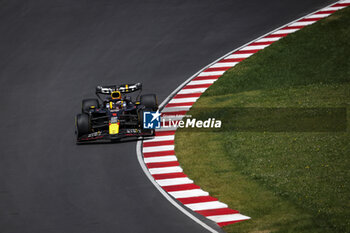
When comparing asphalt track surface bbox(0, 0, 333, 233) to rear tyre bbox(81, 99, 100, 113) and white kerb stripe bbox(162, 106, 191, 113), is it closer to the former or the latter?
rear tyre bbox(81, 99, 100, 113)

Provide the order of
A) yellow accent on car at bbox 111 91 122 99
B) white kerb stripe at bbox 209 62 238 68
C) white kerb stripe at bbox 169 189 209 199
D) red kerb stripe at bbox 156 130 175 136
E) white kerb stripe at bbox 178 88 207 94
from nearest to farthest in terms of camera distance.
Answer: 1. white kerb stripe at bbox 169 189 209 199
2. red kerb stripe at bbox 156 130 175 136
3. yellow accent on car at bbox 111 91 122 99
4. white kerb stripe at bbox 178 88 207 94
5. white kerb stripe at bbox 209 62 238 68

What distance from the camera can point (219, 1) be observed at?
117 ft

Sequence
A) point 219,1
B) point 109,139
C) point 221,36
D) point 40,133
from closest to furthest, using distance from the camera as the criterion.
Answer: point 109,139 → point 40,133 → point 221,36 → point 219,1

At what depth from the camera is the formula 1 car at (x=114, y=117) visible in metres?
23.3

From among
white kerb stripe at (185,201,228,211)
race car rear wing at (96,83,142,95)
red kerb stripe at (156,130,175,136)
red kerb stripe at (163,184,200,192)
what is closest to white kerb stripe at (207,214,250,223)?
white kerb stripe at (185,201,228,211)

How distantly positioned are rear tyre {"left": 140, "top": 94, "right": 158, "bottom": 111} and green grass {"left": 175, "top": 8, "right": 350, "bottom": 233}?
5.37 feet

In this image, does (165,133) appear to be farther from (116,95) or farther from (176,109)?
(116,95)

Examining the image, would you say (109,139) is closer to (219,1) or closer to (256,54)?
(256,54)

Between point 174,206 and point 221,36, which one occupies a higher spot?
point 221,36

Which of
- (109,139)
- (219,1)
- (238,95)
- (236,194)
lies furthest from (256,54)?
(236,194)

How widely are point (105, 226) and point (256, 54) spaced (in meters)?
15.2

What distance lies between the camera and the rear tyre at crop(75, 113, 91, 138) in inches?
917

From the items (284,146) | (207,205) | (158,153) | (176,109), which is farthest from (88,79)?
(207,205)

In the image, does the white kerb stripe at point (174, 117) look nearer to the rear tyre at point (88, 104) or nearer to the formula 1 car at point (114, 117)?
the formula 1 car at point (114, 117)
